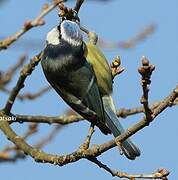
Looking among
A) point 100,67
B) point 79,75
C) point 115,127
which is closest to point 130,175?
point 115,127

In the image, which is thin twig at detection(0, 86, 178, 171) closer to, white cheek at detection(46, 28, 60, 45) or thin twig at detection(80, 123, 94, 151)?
thin twig at detection(80, 123, 94, 151)

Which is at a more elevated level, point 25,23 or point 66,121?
point 25,23

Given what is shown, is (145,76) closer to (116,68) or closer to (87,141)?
(87,141)

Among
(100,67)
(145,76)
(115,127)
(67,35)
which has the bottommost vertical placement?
(115,127)

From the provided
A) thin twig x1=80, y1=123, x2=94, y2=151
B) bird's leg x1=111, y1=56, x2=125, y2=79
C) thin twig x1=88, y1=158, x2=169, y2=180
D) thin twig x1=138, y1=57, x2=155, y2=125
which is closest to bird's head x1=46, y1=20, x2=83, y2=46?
bird's leg x1=111, y1=56, x2=125, y2=79

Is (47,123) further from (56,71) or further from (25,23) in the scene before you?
(25,23)

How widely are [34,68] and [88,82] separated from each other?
0.47m

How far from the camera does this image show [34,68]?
7.52 feet

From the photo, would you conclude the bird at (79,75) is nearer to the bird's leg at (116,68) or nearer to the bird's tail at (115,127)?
the bird's tail at (115,127)

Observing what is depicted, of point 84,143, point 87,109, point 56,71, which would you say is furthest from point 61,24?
point 84,143

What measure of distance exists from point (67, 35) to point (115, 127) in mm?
517

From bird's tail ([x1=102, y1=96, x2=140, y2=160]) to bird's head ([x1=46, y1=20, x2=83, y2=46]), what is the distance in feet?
1.05

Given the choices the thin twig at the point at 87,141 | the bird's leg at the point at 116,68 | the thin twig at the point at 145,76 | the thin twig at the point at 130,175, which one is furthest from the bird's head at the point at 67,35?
the thin twig at the point at 145,76

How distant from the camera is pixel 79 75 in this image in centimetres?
265
